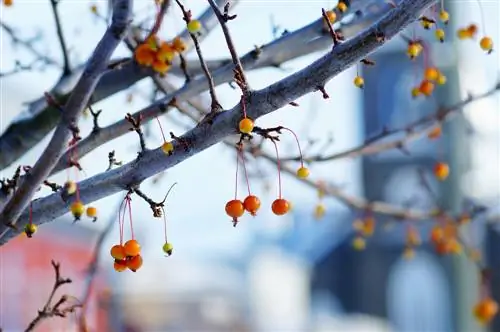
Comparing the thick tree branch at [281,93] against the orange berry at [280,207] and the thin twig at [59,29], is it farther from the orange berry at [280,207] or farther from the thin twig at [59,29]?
the thin twig at [59,29]

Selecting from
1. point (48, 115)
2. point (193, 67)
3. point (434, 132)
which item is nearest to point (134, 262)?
point (48, 115)

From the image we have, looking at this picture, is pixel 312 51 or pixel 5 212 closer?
pixel 5 212

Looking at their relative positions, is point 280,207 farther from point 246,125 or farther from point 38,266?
point 38,266

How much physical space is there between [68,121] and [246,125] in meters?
0.53

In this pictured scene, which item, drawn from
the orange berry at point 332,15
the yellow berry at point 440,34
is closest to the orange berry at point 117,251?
→ the orange berry at point 332,15

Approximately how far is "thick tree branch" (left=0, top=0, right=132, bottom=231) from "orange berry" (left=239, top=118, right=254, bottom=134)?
444 millimetres

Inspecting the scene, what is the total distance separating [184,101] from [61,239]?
12.5m

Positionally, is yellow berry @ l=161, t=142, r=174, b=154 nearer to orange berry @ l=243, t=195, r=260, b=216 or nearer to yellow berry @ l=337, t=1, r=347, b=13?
orange berry @ l=243, t=195, r=260, b=216

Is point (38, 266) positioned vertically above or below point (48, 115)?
above

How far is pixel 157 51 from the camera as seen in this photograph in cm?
257

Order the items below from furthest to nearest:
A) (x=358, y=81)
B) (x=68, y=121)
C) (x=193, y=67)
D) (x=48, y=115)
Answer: (x=193, y=67)
(x=48, y=115)
(x=358, y=81)
(x=68, y=121)

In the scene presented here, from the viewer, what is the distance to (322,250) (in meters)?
28.0


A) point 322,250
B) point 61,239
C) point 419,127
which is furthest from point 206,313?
point 419,127

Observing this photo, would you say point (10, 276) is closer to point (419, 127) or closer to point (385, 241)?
point (419, 127)
